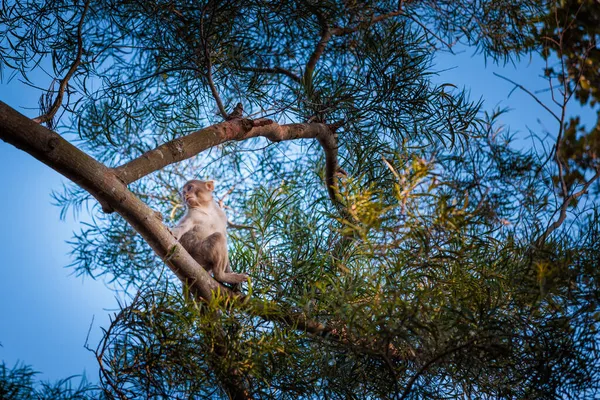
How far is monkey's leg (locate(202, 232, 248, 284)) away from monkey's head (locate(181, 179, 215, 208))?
1.10ft

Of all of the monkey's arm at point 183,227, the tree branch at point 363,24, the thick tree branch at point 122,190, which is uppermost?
the tree branch at point 363,24

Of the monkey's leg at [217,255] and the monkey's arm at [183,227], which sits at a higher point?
the monkey's arm at [183,227]

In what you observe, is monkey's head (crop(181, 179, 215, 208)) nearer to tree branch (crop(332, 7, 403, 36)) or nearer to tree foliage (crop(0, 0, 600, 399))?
tree foliage (crop(0, 0, 600, 399))

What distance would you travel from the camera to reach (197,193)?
236 cm

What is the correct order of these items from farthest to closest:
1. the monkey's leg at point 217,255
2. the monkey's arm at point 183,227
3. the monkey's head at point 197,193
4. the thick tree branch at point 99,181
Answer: the monkey's head at point 197,193 → the monkey's arm at point 183,227 → the monkey's leg at point 217,255 → the thick tree branch at point 99,181

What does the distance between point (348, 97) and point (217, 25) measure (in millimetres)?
501

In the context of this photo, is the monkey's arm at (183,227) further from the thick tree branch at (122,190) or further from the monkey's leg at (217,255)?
the thick tree branch at (122,190)

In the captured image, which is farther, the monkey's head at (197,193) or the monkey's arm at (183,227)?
the monkey's head at (197,193)

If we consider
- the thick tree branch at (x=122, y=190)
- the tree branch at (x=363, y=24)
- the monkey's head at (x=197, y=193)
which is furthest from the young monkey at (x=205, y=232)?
the tree branch at (x=363, y=24)

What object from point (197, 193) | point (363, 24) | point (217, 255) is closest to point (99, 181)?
point (217, 255)

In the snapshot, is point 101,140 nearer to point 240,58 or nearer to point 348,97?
point 240,58

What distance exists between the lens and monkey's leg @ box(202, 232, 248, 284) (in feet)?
6.19

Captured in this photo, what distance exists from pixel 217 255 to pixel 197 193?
498 millimetres

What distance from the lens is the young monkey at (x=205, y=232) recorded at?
1930 millimetres
